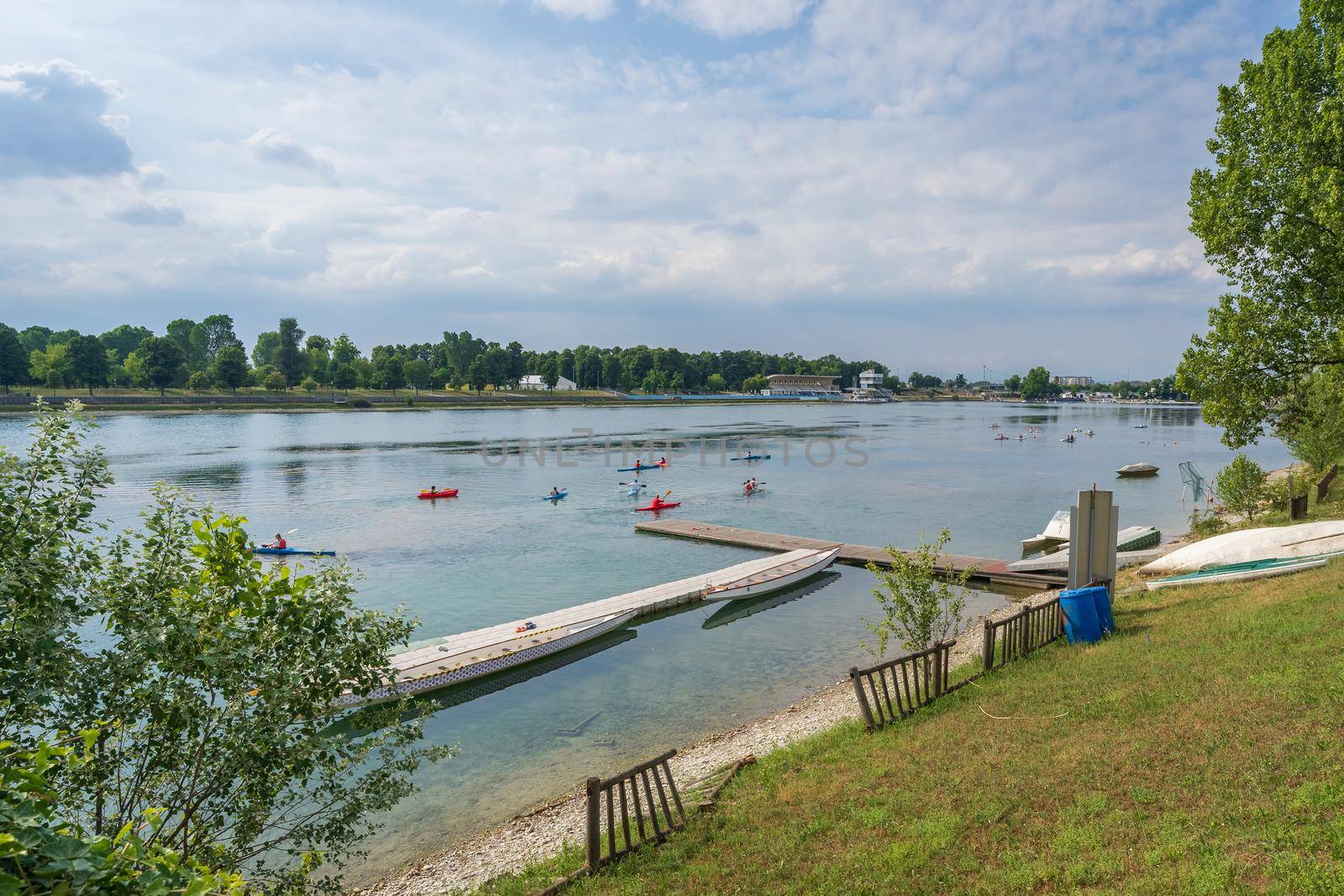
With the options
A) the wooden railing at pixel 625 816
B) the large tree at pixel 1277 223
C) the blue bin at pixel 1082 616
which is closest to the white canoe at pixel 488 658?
the wooden railing at pixel 625 816

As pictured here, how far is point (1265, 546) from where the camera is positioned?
2206 centimetres

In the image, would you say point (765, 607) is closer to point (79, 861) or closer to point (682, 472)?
point (79, 861)

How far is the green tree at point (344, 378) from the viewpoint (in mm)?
191625

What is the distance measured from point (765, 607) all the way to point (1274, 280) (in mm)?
21774

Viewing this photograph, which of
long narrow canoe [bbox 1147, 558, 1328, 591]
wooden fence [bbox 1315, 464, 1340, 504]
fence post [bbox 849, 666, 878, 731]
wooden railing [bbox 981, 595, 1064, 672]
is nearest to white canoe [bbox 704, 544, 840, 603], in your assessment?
long narrow canoe [bbox 1147, 558, 1328, 591]

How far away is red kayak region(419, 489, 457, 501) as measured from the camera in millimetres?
57938

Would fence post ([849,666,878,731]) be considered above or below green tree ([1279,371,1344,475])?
below

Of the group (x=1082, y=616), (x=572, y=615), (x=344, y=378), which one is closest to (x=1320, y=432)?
(x=1082, y=616)

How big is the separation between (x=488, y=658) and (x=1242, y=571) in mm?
22249

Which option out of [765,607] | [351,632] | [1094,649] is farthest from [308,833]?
[765,607]

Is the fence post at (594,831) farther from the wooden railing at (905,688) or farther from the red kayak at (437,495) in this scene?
the red kayak at (437,495)

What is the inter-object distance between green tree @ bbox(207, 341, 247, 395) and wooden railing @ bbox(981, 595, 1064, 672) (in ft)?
612

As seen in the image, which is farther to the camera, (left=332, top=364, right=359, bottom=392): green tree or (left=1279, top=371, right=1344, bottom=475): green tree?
(left=332, top=364, right=359, bottom=392): green tree

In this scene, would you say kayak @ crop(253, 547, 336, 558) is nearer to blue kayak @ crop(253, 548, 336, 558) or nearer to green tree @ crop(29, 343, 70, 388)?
blue kayak @ crop(253, 548, 336, 558)
